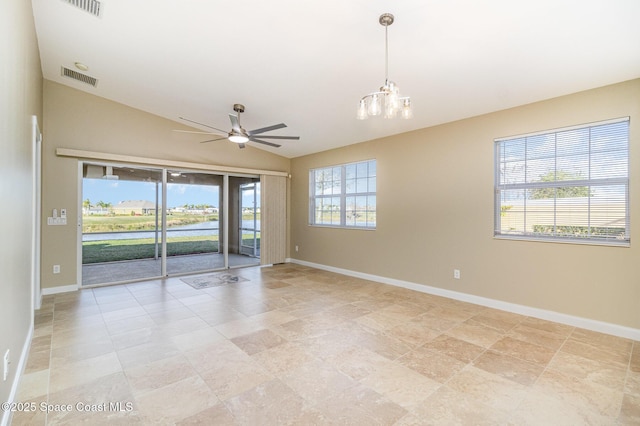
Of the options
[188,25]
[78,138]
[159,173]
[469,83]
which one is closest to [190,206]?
[159,173]

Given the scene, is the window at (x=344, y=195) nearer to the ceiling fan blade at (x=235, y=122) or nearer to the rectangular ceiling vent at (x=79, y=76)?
the ceiling fan blade at (x=235, y=122)

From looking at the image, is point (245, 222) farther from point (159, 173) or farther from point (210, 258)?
point (159, 173)

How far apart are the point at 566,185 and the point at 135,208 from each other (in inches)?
273

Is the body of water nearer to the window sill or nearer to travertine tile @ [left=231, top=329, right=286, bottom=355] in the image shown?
travertine tile @ [left=231, top=329, right=286, bottom=355]

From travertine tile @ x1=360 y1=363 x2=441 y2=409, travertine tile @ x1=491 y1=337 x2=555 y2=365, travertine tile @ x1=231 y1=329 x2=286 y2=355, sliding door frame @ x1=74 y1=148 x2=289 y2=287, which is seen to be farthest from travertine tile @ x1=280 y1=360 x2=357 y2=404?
sliding door frame @ x1=74 y1=148 x2=289 y2=287

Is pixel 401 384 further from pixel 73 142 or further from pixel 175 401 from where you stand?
pixel 73 142

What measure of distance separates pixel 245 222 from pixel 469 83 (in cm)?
568

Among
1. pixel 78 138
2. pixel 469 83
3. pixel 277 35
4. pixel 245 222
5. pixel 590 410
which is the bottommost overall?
pixel 590 410

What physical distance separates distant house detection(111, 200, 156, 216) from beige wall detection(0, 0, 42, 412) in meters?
2.69

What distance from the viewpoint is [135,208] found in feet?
18.9

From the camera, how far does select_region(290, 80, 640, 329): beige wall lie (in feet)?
10.8

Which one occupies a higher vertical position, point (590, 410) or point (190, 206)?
point (190, 206)

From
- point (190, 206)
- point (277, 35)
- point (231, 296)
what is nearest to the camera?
point (277, 35)

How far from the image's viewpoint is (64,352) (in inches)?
110
